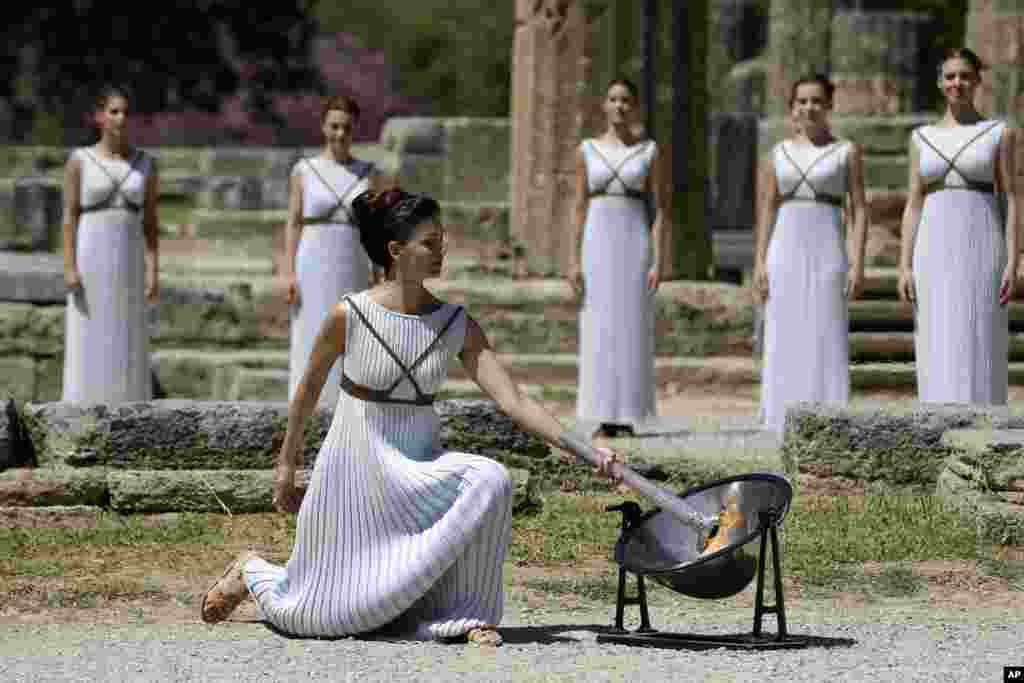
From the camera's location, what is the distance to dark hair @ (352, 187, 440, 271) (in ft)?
26.6

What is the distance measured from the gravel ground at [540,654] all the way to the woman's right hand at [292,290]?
465 centimetres

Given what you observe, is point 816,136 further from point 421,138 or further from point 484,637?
point 421,138

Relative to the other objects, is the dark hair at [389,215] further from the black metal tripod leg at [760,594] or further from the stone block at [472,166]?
the stone block at [472,166]

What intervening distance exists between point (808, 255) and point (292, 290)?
8.52 feet

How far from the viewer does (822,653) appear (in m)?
7.83

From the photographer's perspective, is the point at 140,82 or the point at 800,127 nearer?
the point at 800,127

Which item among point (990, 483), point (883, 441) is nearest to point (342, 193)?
point (883, 441)

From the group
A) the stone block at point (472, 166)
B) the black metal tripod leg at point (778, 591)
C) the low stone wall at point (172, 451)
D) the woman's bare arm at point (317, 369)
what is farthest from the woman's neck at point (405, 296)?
the stone block at point (472, 166)

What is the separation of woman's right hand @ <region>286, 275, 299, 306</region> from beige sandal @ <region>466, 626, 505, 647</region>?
5167 mm

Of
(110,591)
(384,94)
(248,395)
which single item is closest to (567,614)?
(110,591)

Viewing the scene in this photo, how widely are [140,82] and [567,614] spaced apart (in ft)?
114

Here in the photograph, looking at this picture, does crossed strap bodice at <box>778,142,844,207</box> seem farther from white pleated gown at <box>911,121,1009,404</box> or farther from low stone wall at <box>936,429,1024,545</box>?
low stone wall at <box>936,429,1024,545</box>

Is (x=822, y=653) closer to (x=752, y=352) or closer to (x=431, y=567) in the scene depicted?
(x=431, y=567)

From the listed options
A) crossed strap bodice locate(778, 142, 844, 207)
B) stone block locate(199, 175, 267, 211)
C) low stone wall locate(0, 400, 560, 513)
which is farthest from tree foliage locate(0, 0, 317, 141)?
low stone wall locate(0, 400, 560, 513)
